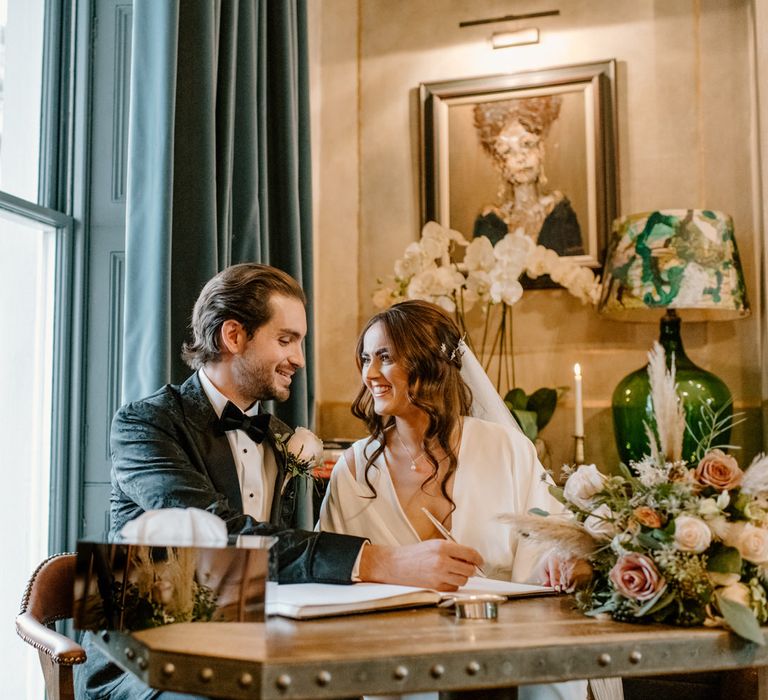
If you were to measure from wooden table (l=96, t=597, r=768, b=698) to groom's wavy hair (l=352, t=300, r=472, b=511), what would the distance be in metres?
1.03

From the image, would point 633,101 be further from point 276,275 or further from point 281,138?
point 276,275

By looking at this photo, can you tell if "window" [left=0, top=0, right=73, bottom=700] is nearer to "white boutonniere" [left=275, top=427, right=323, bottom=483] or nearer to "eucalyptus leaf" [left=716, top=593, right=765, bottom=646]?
"white boutonniere" [left=275, top=427, right=323, bottom=483]

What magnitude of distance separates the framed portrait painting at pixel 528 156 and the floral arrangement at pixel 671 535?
7.02 feet

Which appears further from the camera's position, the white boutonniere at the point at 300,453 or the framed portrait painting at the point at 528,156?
the framed portrait painting at the point at 528,156

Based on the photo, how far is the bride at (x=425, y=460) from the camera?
2424 millimetres

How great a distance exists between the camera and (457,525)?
7.87ft

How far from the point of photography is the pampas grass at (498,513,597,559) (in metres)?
1.57

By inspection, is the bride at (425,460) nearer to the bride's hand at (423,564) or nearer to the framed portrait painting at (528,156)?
the bride's hand at (423,564)

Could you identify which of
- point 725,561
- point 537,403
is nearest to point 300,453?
point 725,561

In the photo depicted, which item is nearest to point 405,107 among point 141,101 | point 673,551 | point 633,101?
point 633,101

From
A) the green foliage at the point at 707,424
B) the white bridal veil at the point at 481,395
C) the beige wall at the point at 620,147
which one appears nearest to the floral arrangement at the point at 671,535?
the green foliage at the point at 707,424

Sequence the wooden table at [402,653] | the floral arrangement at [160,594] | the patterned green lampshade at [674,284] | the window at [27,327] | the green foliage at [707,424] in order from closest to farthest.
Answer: the wooden table at [402,653], the floral arrangement at [160,594], the green foliage at [707,424], the window at [27,327], the patterned green lampshade at [674,284]

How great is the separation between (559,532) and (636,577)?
153 millimetres

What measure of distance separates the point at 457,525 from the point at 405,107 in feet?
7.29
